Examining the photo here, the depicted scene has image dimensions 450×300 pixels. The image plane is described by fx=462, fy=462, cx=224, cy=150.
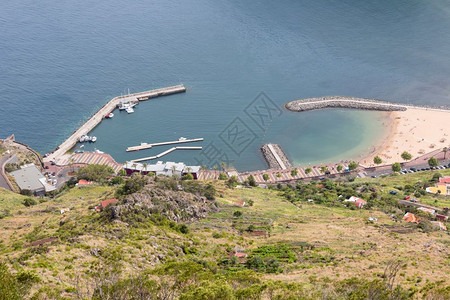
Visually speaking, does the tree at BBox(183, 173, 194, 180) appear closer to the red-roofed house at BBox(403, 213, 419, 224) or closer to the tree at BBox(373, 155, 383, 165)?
the tree at BBox(373, 155, 383, 165)

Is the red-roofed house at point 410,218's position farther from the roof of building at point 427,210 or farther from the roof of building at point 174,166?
the roof of building at point 174,166

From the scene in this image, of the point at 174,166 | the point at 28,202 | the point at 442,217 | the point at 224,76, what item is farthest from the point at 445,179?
the point at 28,202

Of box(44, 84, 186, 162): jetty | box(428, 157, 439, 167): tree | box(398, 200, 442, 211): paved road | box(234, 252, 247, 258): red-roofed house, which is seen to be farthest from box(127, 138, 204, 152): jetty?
box(234, 252, 247, 258): red-roofed house

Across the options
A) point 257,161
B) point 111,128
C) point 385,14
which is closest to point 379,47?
point 385,14

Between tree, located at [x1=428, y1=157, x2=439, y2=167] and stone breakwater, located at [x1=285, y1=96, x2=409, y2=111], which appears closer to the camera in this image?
tree, located at [x1=428, y1=157, x2=439, y2=167]

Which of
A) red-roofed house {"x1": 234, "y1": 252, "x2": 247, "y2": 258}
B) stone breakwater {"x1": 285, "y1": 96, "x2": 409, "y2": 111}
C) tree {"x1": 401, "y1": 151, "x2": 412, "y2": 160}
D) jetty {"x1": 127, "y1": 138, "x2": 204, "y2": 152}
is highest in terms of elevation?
stone breakwater {"x1": 285, "y1": 96, "x2": 409, "y2": 111}

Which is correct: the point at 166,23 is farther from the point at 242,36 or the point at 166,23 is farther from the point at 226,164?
the point at 226,164

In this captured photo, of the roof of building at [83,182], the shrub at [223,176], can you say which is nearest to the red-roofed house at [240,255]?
the shrub at [223,176]

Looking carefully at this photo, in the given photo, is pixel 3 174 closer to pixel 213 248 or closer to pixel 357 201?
pixel 213 248

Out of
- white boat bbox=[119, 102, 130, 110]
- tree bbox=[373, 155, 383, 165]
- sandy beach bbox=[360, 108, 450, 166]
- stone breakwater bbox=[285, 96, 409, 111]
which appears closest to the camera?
tree bbox=[373, 155, 383, 165]
